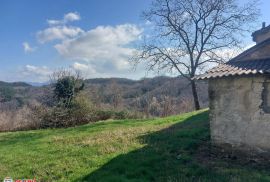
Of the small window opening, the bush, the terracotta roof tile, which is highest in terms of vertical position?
the terracotta roof tile

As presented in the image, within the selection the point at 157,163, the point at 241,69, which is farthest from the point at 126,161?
the point at 241,69

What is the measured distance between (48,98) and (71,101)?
200 cm

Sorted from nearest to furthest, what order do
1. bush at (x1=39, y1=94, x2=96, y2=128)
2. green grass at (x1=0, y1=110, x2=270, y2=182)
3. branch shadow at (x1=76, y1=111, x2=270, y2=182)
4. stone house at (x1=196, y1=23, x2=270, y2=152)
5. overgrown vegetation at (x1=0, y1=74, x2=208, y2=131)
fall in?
branch shadow at (x1=76, y1=111, x2=270, y2=182) < green grass at (x1=0, y1=110, x2=270, y2=182) < stone house at (x1=196, y1=23, x2=270, y2=152) < bush at (x1=39, y1=94, x2=96, y2=128) < overgrown vegetation at (x1=0, y1=74, x2=208, y2=131)

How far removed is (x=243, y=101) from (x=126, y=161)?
140 inches

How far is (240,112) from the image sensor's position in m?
9.16

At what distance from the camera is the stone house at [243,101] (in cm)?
866

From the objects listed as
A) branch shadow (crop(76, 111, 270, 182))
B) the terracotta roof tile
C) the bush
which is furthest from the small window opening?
the bush

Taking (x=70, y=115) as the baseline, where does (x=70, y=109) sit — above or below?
above

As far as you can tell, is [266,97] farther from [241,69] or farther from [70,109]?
[70,109]

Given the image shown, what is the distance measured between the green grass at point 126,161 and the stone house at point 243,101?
3.06 ft

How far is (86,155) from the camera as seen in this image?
9812 mm

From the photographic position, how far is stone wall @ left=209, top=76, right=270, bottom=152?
8.70m

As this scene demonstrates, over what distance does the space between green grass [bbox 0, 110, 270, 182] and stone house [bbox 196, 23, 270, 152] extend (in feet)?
3.06

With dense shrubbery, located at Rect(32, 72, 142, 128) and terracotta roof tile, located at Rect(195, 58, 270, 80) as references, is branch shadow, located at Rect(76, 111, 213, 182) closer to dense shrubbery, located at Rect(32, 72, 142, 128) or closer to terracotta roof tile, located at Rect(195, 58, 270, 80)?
terracotta roof tile, located at Rect(195, 58, 270, 80)
